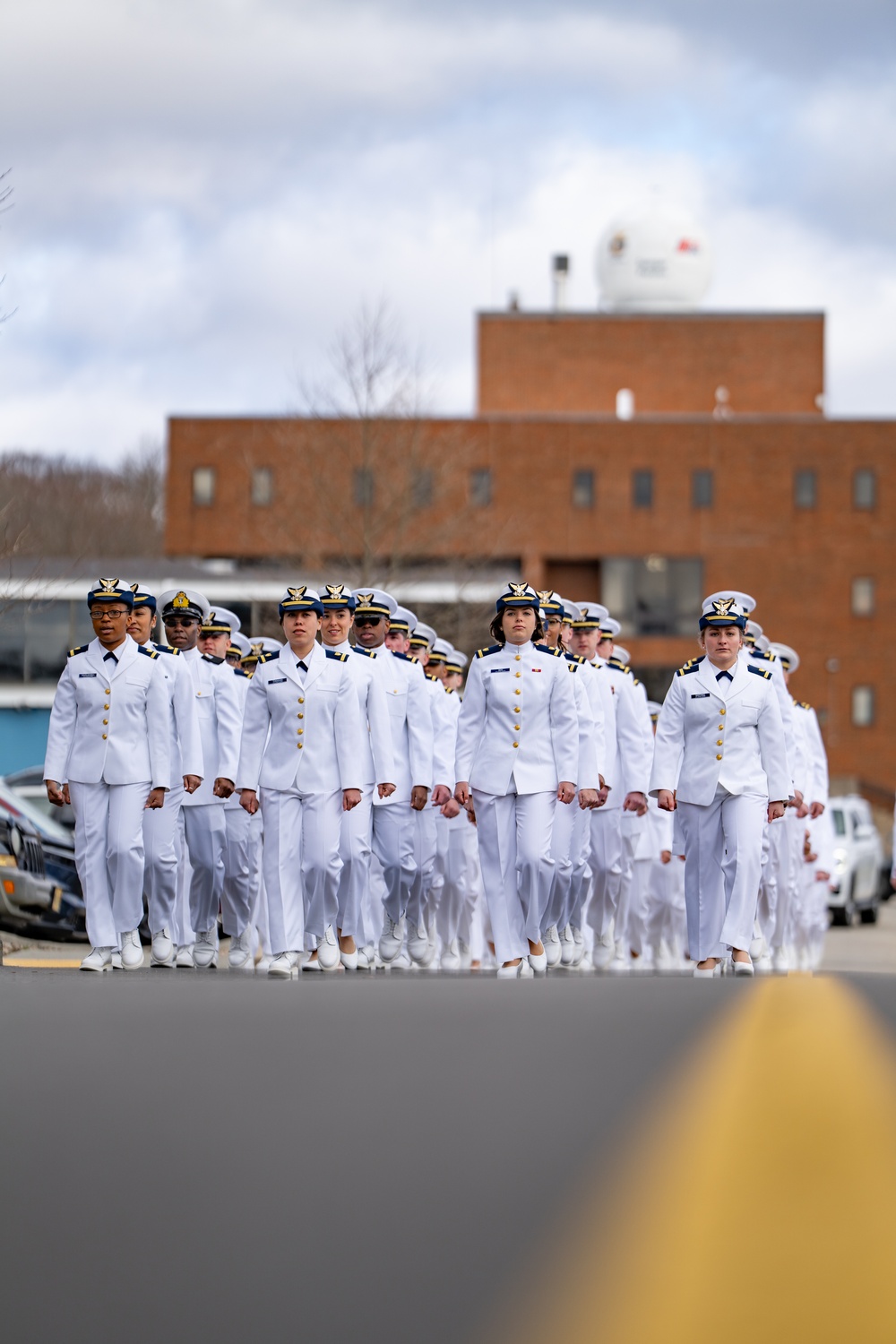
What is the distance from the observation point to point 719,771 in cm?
994

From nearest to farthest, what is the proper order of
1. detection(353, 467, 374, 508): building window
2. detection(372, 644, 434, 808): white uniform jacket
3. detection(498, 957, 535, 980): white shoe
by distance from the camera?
detection(498, 957, 535, 980): white shoe → detection(372, 644, 434, 808): white uniform jacket → detection(353, 467, 374, 508): building window

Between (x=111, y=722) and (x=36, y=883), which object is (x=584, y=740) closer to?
(x=111, y=722)

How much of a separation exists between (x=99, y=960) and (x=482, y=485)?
146 feet

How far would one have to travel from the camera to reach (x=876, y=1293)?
14.7 feet

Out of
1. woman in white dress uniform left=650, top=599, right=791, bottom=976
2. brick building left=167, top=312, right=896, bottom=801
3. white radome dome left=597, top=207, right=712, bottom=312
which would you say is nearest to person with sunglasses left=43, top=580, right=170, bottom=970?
woman in white dress uniform left=650, top=599, right=791, bottom=976

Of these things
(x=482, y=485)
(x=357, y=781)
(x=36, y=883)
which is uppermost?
(x=482, y=485)

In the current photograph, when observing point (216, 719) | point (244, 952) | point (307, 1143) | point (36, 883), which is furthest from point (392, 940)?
point (307, 1143)

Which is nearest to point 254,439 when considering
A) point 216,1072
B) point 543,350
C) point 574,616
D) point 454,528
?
point 543,350

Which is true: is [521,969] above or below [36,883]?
below

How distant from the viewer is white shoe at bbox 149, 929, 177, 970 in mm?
10375

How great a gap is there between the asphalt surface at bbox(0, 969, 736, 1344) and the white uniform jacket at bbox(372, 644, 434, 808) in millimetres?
6740

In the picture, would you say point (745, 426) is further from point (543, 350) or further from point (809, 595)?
point (543, 350)

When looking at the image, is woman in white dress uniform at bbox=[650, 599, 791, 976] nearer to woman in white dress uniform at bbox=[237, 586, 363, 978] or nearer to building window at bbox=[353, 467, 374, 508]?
woman in white dress uniform at bbox=[237, 586, 363, 978]

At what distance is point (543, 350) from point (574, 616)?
4983 cm
